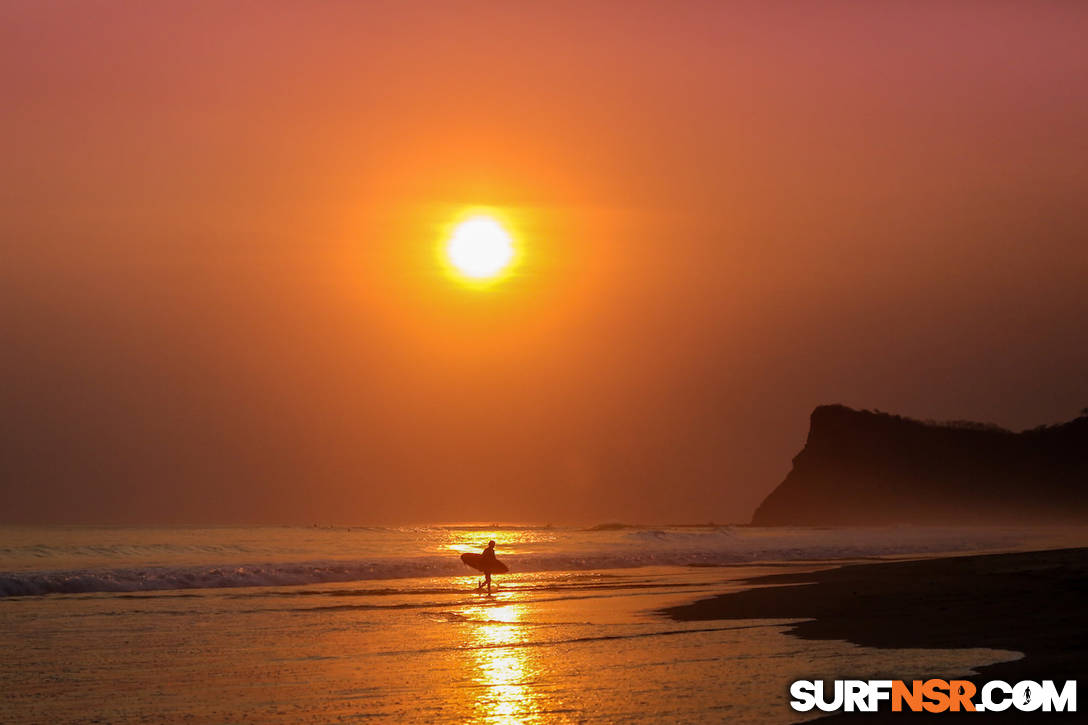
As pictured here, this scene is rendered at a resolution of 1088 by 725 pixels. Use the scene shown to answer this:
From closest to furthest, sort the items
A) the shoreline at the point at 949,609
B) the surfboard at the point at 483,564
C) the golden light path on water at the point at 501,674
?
the golden light path on water at the point at 501,674
the shoreline at the point at 949,609
the surfboard at the point at 483,564

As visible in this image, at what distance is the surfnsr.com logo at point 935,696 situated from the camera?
12977 millimetres

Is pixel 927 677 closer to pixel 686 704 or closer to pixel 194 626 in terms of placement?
pixel 686 704

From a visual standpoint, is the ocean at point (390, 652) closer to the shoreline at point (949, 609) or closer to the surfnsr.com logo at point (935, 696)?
the surfnsr.com logo at point (935, 696)

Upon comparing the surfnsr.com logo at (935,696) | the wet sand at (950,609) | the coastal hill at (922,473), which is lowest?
the surfnsr.com logo at (935,696)

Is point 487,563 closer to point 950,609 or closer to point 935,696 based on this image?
point 950,609

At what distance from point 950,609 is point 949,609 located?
0.02 m

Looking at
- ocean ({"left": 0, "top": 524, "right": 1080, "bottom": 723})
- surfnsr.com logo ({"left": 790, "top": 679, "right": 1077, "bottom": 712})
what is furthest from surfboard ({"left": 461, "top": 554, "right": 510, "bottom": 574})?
surfnsr.com logo ({"left": 790, "top": 679, "right": 1077, "bottom": 712})

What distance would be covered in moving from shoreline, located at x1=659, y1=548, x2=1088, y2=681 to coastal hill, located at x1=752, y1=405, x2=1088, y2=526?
14451 centimetres

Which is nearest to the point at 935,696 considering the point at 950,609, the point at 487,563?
the point at 950,609

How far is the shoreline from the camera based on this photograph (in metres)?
17.1

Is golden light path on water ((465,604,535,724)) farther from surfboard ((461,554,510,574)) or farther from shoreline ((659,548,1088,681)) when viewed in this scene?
surfboard ((461,554,510,574))

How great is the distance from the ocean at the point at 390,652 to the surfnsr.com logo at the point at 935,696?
1.64ft

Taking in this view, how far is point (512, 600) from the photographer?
30.2 metres

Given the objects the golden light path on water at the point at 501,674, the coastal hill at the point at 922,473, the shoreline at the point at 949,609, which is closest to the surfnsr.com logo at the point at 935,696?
the shoreline at the point at 949,609
